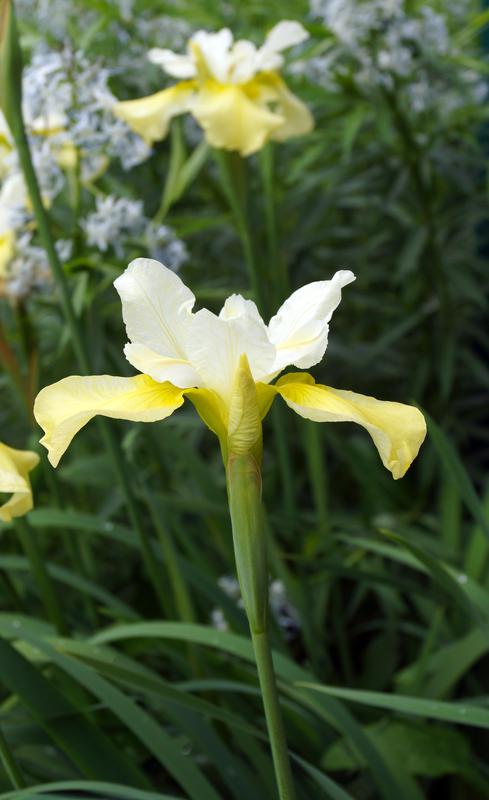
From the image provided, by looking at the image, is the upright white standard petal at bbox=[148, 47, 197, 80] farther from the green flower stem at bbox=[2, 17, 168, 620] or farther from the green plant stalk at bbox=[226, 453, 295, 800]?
the green plant stalk at bbox=[226, 453, 295, 800]

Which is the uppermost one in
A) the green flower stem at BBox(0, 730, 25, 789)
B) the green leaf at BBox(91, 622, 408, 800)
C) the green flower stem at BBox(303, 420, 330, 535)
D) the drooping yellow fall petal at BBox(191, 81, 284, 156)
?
the drooping yellow fall petal at BBox(191, 81, 284, 156)

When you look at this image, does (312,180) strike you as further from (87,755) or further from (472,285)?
(87,755)

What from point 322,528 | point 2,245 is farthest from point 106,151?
point 322,528

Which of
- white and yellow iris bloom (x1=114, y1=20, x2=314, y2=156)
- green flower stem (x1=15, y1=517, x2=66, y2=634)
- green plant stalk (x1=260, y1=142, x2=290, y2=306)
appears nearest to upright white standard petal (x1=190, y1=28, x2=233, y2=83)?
white and yellow iris bloom (x1=114, y1=20, x2=314, y2=156)

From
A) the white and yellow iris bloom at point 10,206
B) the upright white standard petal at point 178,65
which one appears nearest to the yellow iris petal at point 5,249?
the white and yellow iris bloom at point 10,206

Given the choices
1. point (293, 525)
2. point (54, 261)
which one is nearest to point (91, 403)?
point (54, 261)

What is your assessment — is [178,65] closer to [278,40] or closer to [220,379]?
[278,40]
